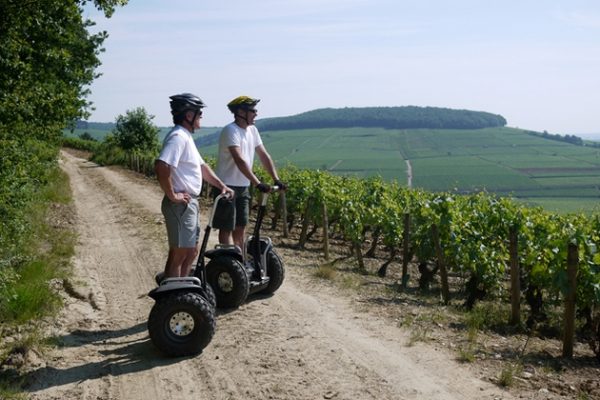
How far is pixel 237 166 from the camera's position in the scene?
678 centimetres

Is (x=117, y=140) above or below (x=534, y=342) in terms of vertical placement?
above

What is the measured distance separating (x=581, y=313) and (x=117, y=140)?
122ft

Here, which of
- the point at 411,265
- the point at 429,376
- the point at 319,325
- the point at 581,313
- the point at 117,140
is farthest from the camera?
the point at 117,140

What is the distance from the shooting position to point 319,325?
661cm

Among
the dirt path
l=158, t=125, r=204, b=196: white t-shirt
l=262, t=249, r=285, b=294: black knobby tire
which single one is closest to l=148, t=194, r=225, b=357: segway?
the dirt path

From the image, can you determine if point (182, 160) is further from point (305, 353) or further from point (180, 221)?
point (305, 353)

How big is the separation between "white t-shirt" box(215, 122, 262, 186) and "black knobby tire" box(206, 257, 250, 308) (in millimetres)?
904

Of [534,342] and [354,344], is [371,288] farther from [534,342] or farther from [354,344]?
[354,344]

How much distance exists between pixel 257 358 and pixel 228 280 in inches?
54.2

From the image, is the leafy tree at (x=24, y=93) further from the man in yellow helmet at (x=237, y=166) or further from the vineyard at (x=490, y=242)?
the vineyard at (x=490, y=242)

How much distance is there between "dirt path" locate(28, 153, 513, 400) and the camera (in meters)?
4.91

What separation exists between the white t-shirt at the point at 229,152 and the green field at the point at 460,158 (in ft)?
108

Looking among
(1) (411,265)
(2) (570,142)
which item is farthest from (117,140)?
(2) (570,142)

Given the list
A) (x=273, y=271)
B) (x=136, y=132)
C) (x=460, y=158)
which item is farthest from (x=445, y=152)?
(x=273, y=271)
